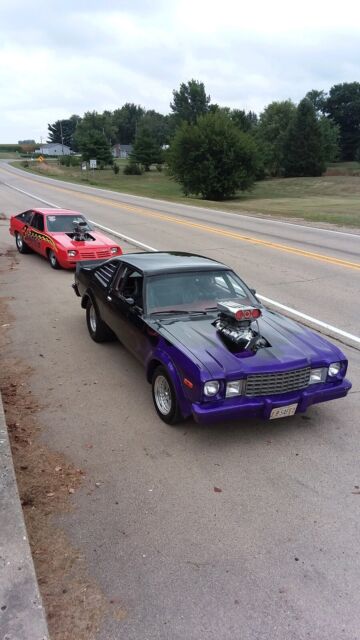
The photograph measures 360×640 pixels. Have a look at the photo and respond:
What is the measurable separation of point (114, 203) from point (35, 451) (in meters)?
28.8

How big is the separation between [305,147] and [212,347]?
77.0 metres

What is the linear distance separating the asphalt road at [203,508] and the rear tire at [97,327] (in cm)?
14

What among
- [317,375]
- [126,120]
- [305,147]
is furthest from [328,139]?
[126,120]

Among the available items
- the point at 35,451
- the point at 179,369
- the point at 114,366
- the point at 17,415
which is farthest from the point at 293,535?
the point at 114,366

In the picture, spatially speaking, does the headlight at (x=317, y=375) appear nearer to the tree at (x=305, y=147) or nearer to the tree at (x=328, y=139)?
the tree at (x=305, y=147)

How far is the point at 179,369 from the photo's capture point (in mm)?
4723

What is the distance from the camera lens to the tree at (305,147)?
75.3 m

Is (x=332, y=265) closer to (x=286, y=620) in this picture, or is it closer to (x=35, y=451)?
(x=35, y=451)

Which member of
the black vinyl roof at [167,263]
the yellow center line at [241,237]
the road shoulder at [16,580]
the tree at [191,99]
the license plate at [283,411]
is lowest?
the yellow center line at [241,237]

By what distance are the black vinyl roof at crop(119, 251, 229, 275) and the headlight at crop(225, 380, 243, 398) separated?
1953 millimetres

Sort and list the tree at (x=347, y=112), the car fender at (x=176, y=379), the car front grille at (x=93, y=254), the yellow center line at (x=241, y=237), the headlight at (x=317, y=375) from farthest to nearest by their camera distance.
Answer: the tree at (x=347, y=112)
the yellow center line at (x=241, y=237)
the car front grille at (x=93, y=254)
the headlight at (x=317, y=375)
the car fender at (x=176, y=379)

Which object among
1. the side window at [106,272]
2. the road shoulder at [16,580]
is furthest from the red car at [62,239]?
the road shoulder at [16,580]

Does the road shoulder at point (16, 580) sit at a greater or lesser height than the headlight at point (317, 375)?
lesser

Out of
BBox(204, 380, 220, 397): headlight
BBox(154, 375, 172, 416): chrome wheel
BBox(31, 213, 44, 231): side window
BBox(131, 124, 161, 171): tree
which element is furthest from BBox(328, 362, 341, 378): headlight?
BBox(131, 124, 161, 171): tree
